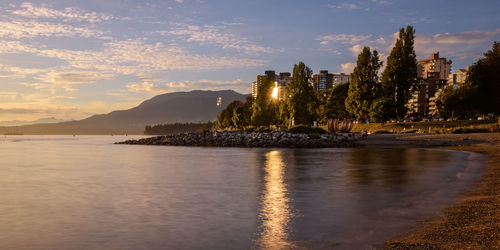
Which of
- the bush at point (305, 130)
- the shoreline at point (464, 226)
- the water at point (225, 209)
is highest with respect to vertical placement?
the bush at point (305, 130)

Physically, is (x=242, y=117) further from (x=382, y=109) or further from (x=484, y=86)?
(x=484, y=86)

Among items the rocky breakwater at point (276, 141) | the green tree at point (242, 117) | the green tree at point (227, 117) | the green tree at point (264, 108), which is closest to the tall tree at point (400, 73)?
the rocky breakwater at point (276, 141)

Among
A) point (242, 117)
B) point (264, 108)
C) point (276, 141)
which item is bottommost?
point (276, 141)

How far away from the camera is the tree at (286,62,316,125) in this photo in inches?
3265

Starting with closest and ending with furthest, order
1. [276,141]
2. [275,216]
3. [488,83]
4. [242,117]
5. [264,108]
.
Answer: [275,216]
[276,141]
[488,83]
[264,108]
[242,117]

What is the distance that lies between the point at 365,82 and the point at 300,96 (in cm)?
1487

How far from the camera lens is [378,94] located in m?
72.4

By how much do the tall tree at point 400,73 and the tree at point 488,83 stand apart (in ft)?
62.1

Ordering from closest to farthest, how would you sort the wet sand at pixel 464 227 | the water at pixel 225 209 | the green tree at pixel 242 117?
1. the wet sand at pixel 464 227
2. the water at pixel 225 209
3. the green tree at pixel 242 117

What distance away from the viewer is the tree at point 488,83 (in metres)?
51.2

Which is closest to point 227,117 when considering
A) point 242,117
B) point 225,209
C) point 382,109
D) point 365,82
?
point 242,117

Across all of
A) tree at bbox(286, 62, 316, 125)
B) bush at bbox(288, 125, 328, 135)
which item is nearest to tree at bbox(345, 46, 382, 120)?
tree at bbox(286, 62, 316, 125)

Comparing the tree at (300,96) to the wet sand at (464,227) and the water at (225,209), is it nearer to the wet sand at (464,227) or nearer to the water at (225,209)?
the water at (225,209)

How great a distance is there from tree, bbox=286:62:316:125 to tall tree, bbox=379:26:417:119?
1716cm
